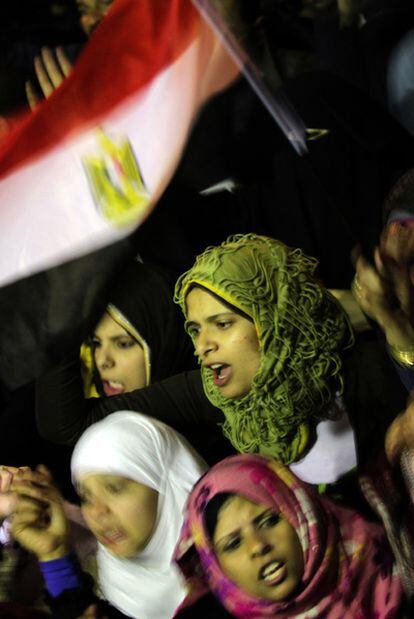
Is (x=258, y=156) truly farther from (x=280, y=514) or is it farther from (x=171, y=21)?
(x=280, y=514)

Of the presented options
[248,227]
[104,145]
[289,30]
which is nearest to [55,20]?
[289,30]

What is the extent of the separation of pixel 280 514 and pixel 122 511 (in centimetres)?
22

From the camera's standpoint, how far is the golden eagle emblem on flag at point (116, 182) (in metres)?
1.49

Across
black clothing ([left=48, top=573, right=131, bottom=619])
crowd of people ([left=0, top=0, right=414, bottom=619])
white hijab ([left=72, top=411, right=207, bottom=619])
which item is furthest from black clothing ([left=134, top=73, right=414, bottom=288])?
black clothing ([left=48, top=573, right=131, bottom=619])

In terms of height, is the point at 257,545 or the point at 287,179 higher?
the point at 287,179

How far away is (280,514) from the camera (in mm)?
1283

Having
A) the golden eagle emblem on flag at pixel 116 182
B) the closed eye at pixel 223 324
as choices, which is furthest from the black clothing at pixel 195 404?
the golden eagle emblem on flag at pixel 116 182

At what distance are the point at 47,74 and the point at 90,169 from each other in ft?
0.98

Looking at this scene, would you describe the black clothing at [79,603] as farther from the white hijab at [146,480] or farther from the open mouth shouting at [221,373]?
the open mouth shouting at [221,373]

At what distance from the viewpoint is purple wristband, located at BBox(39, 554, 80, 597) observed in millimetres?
1406

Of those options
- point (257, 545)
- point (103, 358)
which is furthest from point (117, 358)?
point (257, 545)

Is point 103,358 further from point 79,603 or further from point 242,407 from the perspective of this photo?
point 79,603

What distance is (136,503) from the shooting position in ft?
4.49

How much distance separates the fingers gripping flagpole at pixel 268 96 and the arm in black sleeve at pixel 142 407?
0.37 m
